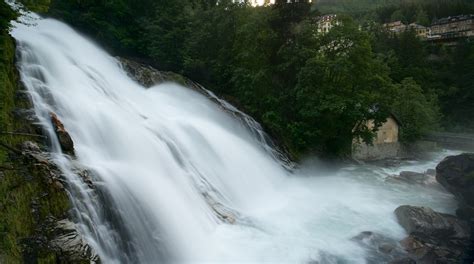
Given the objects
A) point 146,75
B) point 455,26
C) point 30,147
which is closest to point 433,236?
point 30,147

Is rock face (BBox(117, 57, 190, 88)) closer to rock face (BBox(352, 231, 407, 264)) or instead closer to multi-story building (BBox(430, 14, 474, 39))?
rock face (BBox(352, 231, 407, 264))

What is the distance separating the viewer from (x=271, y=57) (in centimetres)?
2452

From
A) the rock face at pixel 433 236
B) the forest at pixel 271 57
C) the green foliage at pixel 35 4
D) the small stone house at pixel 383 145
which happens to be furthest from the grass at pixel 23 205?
the small stone house at pixel 383 145

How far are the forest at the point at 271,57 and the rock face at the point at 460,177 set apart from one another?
488cm

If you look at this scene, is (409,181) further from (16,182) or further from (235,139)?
(16,182)

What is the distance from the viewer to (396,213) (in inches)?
606

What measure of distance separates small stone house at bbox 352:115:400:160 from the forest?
2.21 metres

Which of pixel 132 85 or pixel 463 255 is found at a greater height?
pixel 132 85

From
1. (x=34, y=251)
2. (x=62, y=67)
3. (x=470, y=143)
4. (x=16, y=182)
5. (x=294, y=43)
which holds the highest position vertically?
(x=294, y=43)

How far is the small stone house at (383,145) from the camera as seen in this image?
27684 mm

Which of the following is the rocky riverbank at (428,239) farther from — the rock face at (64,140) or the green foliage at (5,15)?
the green foliage at (5,15)

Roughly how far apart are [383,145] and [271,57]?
42.2 feet

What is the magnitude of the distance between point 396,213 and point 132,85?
15560 mm

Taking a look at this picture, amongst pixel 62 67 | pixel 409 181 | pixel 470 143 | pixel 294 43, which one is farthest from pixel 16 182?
pixel 470 143
